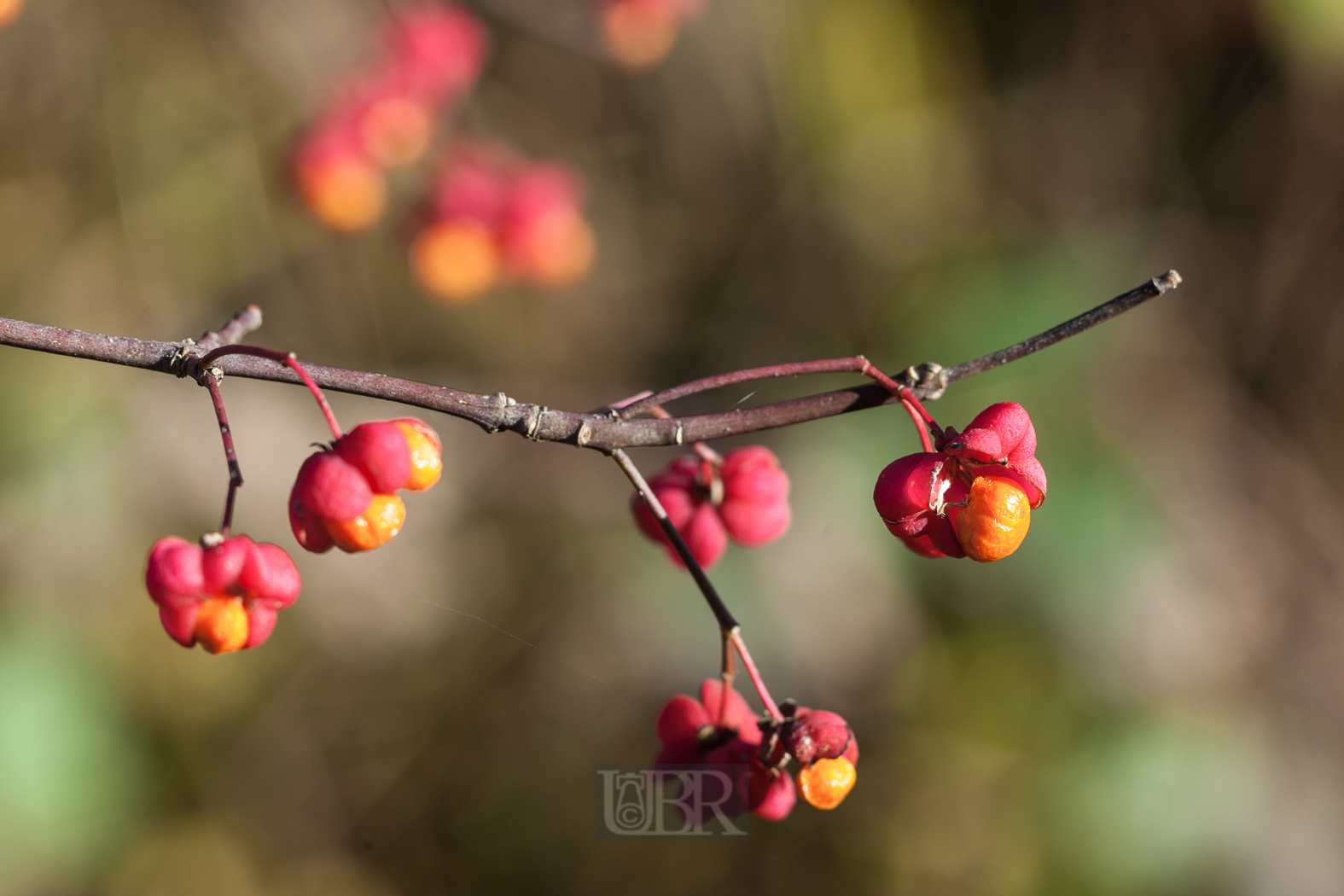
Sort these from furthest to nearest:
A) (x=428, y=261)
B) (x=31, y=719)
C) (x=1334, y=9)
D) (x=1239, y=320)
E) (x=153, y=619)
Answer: (x=1239, y=320), (x=1334, y=9), (x=153, y=619), (x=428, y=261), (x=31, y=719)

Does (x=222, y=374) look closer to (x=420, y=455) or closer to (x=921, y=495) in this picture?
(x=420, y=455)

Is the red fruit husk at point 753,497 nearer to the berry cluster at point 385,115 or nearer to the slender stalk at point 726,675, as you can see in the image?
the slender stalk at point 726,675

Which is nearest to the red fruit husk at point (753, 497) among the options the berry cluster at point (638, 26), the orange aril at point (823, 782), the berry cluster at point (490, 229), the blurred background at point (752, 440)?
the orange aril at point (823, 782)

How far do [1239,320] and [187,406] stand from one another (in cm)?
293

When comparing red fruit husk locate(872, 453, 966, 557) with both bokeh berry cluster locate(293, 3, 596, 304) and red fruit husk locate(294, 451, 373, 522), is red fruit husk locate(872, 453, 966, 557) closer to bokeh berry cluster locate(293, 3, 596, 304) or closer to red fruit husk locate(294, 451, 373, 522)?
red fruit husk locate(294, 451, 373, 522)

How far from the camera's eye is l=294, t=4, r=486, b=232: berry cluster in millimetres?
1854

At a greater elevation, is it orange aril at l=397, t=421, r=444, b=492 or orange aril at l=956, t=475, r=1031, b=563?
orange aril at l=397, t=421, r=444, b=492

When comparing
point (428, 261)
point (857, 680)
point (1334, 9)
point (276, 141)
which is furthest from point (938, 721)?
point (276, 141)

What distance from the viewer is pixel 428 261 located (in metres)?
1.87

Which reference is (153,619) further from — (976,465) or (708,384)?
(976,465)

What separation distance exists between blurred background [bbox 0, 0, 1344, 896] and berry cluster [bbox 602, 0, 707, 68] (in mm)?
88

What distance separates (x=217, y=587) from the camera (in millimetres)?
731

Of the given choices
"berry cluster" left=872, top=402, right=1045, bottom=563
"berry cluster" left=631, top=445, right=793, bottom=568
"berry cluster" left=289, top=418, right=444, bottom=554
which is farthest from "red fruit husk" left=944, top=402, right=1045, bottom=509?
"berry cluster" left=289, top=418, right=444, bottom=554

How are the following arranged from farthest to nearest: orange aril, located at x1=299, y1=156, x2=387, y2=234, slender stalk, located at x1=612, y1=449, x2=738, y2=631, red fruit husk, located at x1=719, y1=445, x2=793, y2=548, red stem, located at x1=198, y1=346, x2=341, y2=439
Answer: orange aril, located at x1=299, y1=156, x2=387, y2=234
red fruit husk, located at x1=719, y1=445, x2=793, y2=548
slender stalk, located at x1=612, y1=449, x2=738, y2=631
red stem, located at x1=198, y1=346, x2=341, y2=439
